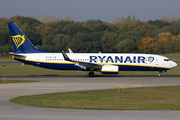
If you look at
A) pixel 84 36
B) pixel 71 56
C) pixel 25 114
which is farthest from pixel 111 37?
pixel 25 114

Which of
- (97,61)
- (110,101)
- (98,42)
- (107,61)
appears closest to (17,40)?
(97,61)

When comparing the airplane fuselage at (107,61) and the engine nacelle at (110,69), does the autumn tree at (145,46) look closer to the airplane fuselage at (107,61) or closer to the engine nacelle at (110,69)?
the airplane fuselage at (107,61)

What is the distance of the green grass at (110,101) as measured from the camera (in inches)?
697

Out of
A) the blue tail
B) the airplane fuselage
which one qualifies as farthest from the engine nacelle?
the blue tail

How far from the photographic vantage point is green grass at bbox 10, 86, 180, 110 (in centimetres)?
1770

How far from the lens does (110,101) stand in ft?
64.8

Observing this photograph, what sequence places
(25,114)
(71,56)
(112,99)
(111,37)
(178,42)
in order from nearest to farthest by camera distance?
(25,114) → (112,99) → (71,56) → (178,42) → (111,37)

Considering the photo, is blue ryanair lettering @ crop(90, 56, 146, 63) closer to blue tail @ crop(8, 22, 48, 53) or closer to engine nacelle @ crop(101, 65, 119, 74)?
engine nacelle @ crop(101, 65, 119, 74)

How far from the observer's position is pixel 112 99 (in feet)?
67.8

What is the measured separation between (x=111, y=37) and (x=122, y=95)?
112873 mm

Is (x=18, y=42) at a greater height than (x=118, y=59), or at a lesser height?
greater

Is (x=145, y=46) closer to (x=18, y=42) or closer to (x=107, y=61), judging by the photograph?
(x=107, y=61)

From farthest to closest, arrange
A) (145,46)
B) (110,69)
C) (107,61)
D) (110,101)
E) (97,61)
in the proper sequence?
(145,46) < (97,61) < (107,61) < (110,69) < (110,101)

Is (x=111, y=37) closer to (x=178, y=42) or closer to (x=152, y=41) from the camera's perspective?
(x=152, y=41)
